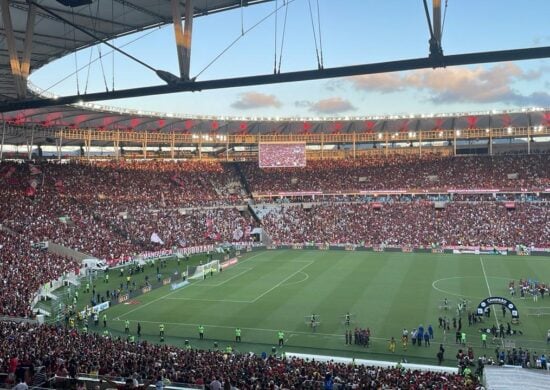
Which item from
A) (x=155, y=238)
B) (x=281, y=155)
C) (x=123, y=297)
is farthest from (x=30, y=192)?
(x=281, y=155)

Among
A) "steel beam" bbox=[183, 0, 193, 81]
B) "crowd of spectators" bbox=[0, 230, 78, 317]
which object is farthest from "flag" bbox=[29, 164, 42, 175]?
"steel beam" bbox=[183, 0, 193, 81]

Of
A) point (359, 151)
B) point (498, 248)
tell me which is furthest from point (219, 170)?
point (498, 248)

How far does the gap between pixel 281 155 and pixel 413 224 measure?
787 inches

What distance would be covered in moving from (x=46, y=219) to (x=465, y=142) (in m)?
62.5

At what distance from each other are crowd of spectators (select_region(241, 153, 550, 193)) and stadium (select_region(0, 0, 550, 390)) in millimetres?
320

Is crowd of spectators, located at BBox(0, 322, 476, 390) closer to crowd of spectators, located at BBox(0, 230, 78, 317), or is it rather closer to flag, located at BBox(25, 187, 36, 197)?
crowd of spectators, located at BBox(0, 230, 78, 317)

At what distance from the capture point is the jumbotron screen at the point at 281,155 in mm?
70438

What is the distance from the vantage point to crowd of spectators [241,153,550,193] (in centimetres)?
6906

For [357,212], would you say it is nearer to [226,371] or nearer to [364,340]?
[364,340]

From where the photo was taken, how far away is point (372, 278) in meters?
42.0

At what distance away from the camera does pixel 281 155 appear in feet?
233

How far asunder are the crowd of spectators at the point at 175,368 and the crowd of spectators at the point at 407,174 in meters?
55.7

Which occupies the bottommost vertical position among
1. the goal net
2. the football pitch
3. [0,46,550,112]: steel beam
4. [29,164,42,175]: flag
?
the football pitch

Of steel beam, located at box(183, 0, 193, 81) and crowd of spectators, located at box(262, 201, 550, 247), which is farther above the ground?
steel beam, located at box(183, 0, 193, 81)
